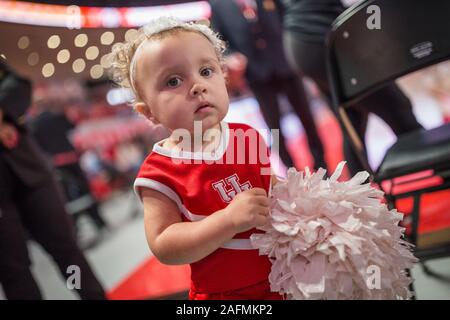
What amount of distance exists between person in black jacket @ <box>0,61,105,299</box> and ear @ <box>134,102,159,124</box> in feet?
2.10

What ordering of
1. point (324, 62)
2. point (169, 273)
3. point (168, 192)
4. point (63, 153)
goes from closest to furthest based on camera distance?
1. point (168, 192)
2. point (324, 62)
3. point (169, 273)
4. point (63, 153)

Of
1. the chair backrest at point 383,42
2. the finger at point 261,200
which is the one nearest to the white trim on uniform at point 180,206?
the finger at point 261,200

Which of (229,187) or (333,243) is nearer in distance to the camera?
(333,243)

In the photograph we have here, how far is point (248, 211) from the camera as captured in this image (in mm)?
629

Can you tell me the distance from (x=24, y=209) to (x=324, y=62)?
1.06 m

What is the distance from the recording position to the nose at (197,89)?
68cm

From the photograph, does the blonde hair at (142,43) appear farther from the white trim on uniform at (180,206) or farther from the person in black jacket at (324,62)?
the person in black jacket at (324,62)

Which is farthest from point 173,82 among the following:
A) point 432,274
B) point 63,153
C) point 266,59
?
point 63,153

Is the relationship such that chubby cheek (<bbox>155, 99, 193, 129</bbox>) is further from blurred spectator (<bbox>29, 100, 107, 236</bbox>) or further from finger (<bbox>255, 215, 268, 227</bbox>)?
blurred spectator (<bbox>29, 100, 107, 236</bbox>)

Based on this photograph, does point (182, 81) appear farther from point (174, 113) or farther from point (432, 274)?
point (432, 274)

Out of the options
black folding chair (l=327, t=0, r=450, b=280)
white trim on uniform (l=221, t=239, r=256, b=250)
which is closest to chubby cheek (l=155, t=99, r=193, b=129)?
white trim on uniform (l=221, t=239, r=256, b=250)

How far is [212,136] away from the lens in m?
0.75

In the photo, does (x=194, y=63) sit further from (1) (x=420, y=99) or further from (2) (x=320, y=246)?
(1) (x=420, y=99)

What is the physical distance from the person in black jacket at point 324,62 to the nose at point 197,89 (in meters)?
0.68
